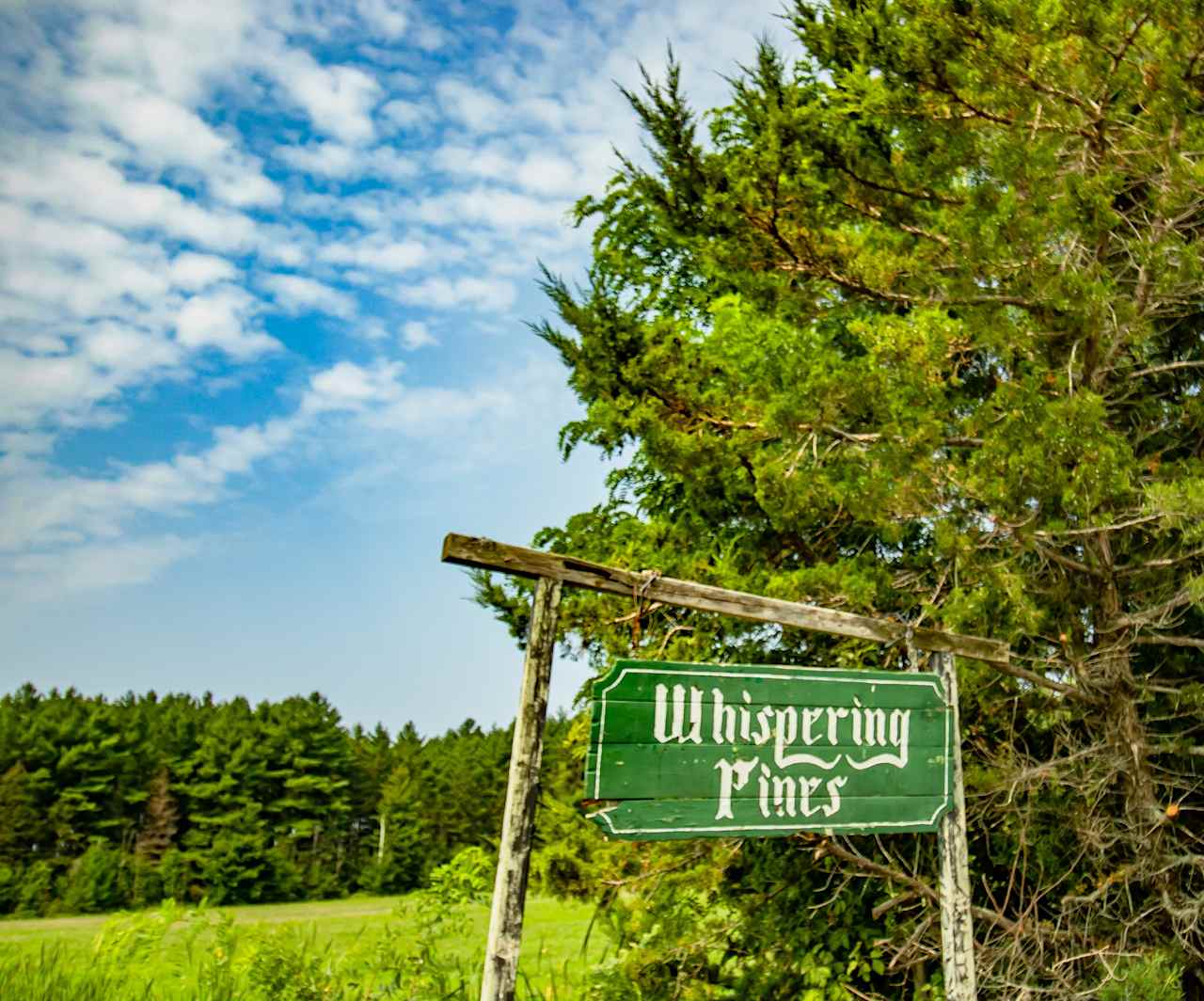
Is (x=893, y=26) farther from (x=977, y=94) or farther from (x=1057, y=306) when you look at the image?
(x=1057, y=306)

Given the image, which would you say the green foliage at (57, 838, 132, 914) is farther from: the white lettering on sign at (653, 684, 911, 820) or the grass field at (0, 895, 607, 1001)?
the white lettering on sign at (653, 684, 911, 820)

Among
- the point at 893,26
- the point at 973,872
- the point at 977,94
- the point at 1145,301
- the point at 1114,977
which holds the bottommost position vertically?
the point at 1114,977

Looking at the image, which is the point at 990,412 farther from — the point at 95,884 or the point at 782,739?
the point at 95,884

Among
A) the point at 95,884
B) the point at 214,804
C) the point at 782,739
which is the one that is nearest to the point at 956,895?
the point at 782,739

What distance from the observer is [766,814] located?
→ 308 cm

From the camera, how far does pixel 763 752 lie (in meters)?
3.11

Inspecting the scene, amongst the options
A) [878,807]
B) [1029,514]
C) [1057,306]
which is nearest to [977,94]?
[1057,306]

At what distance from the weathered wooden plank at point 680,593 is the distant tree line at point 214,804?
3519 cm

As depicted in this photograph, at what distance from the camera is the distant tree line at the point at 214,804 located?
3956cm

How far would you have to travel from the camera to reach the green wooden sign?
9.45 ft

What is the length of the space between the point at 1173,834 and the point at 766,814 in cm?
428

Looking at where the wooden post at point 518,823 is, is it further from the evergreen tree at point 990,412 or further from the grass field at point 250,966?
the grass field at point 250,966

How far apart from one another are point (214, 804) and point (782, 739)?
46.9 meters

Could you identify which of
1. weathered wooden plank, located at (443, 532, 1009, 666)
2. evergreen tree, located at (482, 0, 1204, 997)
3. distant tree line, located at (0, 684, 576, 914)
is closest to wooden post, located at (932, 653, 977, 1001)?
weathered wooden plank, located at (443, 532, 1009, 666)
